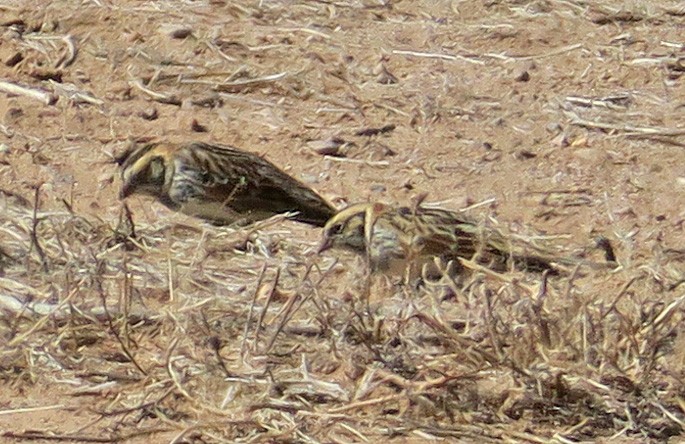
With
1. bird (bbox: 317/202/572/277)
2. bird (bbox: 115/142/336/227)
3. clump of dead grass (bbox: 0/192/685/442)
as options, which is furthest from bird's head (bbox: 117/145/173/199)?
clump of dead grass (bbox: 0/192/685/442)

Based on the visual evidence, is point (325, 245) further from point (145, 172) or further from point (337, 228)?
point (145, 172)

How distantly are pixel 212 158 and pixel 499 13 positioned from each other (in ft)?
7.87

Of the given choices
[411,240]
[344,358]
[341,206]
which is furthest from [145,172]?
[344,358]

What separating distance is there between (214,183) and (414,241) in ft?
4.20

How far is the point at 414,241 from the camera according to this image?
6.52 m

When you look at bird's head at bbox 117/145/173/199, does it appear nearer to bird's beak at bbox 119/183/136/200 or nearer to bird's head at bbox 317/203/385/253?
bird's beak at bbox 119/183/136/200

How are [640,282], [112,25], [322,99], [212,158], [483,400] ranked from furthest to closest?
[112,25], [322,99], [212,158], [640,282], [483,400]

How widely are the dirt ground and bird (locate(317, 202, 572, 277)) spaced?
11 centimetres

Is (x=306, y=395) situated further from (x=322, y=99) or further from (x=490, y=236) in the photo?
(x=322, y=99)

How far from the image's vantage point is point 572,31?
9.00m

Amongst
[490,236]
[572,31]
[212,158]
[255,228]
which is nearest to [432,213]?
[490,236]

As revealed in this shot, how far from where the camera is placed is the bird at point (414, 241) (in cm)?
648

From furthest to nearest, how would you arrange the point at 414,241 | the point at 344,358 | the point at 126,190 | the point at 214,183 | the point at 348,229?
the point at 214,183 < the point at 126,190 < the point at 348,229 < the point at 414,241 < the point at 344,358

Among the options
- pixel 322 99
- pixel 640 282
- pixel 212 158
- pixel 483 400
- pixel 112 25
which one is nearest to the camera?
pixel 483 400
